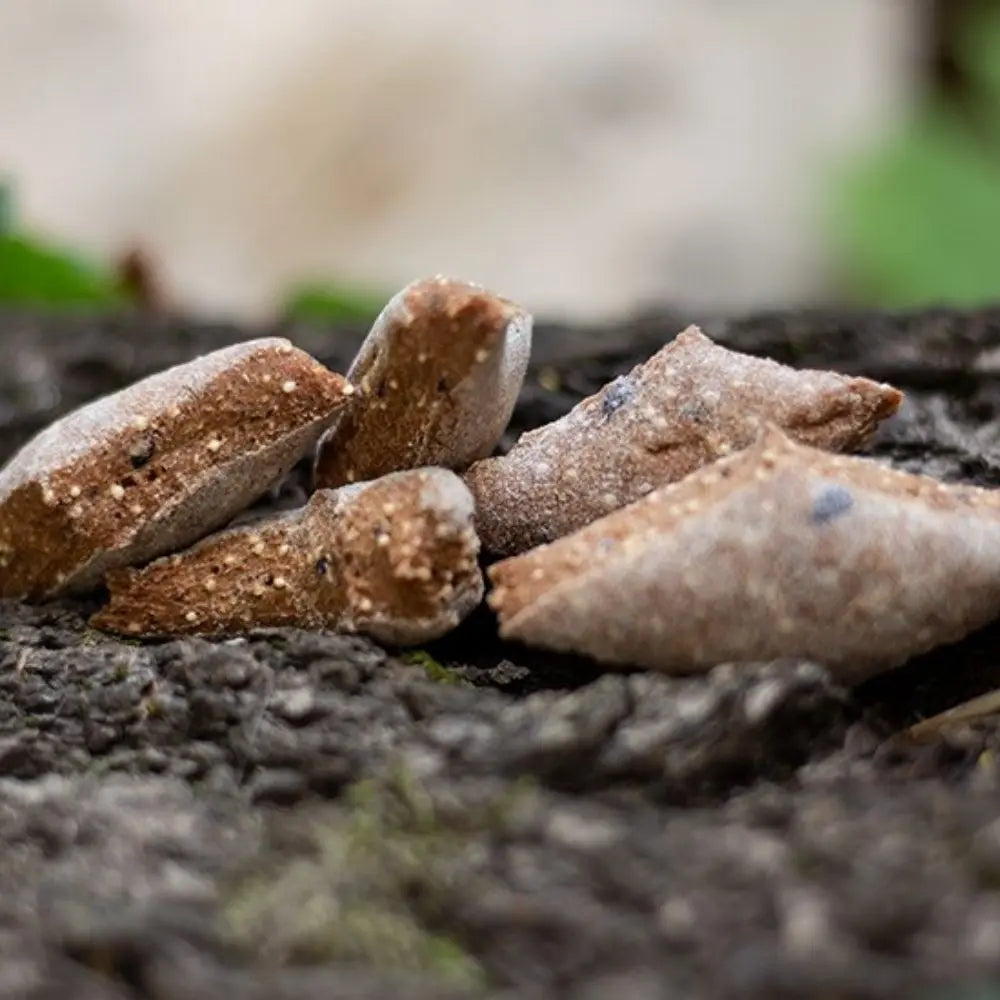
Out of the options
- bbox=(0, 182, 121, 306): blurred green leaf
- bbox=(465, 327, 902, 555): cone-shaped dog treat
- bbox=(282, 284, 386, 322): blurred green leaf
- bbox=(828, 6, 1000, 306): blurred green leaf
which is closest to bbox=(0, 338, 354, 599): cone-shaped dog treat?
bbox=(465, 327, 902, 555): cone-shaped dog treat

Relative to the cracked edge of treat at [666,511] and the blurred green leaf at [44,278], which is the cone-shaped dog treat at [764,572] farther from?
the blurred green leaf at [44,278]

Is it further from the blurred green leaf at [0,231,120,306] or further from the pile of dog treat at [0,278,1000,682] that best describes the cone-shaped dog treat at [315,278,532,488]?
the blurred green leaf at [0,231,120,306]

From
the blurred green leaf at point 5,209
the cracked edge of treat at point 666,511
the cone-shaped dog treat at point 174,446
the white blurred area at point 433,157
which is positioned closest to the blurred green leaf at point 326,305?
the blurred green leaf at point 5,209

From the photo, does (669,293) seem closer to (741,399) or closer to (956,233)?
(956,233)

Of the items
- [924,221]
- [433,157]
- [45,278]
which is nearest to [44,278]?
[45,278]

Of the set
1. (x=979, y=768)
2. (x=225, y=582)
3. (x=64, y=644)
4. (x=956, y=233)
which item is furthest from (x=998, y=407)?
(x=956, y=233)

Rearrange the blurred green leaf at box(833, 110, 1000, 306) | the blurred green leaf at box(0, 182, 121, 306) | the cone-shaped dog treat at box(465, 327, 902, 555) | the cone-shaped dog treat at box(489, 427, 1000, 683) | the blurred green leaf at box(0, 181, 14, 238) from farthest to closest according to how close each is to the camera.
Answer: the blurred green leaf at box(833, 110, 1000, 306), the blurred green leaf at box(0, 182, 121, 306), the blurred green leaf at box(0, 181, 14, 238), the cone-shaped dog treat at box(465, 327, 902, 555), the cone-shaped dog treat at box(489, 427, 1000, 683)
